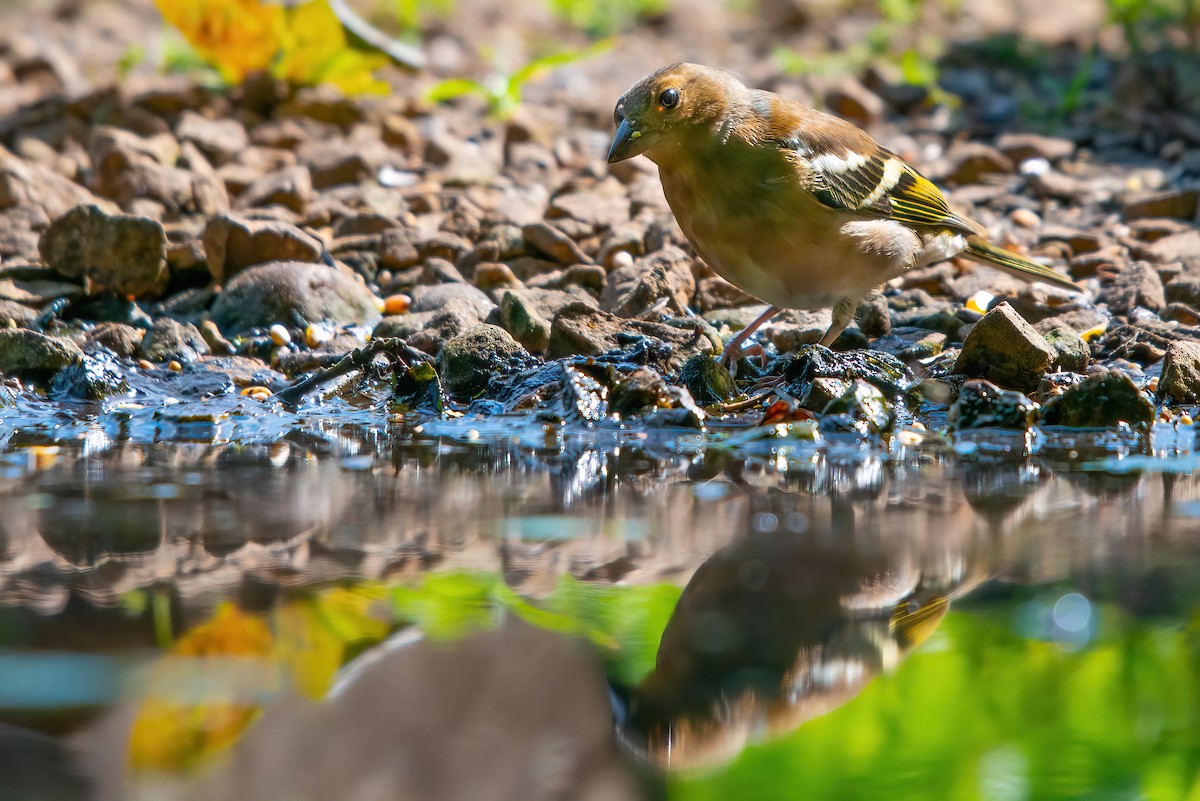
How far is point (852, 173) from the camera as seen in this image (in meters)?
4.43

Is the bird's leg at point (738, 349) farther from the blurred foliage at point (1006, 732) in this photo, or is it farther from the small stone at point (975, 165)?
the blurred foliage at point (1006, 732)

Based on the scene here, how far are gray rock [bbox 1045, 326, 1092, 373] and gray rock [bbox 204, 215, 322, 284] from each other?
2824mm

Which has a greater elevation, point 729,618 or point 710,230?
point 710,230

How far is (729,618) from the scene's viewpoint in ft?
6.88

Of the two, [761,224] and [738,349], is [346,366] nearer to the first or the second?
[738,349]

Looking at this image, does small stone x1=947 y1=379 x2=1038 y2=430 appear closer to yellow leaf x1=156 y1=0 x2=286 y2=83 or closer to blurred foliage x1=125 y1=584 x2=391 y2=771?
blurred foliage x1=125 y1=584 x2=391 y2=771

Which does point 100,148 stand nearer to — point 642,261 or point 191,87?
point 191,87

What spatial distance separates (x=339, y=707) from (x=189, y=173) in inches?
180

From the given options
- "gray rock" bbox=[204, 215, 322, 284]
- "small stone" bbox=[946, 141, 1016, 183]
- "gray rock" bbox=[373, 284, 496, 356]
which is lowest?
"gray rock" bbox=[373, 284, 496, 356]

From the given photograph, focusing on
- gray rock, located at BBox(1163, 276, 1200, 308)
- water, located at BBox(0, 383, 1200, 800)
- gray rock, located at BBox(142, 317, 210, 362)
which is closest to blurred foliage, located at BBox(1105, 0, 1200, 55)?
gray rock, located at BBox(1163, 276, 1200, 308)

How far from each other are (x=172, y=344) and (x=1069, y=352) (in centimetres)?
314

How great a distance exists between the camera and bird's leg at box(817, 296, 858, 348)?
178 inches

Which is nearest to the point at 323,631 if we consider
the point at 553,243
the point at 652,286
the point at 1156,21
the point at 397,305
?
the point at 652,286

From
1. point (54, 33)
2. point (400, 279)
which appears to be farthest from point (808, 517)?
point (54, 33)
